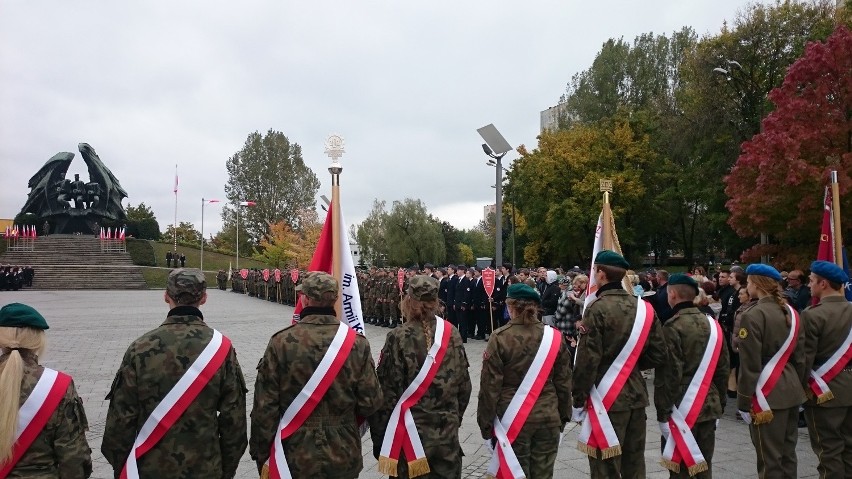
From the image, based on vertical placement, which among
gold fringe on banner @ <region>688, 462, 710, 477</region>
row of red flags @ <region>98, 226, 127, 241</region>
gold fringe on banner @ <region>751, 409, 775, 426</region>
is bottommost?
gold fringe on banner @ <region>688, 462, 710, 477</region>

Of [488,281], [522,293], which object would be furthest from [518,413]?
[488,281]

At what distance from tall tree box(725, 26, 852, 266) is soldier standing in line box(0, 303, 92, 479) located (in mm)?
17130

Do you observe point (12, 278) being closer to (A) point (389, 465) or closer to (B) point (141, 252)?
(B) point (141, 252)

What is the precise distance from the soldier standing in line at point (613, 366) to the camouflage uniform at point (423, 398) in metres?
1.01

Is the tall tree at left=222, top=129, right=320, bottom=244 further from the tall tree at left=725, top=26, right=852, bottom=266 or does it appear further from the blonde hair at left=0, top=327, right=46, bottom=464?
the blonde hair at left=0, top=327, right=46, bottom=464

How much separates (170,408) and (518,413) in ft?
6.86

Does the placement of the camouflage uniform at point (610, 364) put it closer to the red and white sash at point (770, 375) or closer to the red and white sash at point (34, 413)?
the red and white sash at point (770, 375)

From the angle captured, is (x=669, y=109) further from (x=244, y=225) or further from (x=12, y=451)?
(x=244, y=225)

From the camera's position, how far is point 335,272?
5.65 m

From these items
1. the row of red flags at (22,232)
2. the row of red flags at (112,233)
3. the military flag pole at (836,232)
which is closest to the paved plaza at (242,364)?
the military flag pole at (836,232)

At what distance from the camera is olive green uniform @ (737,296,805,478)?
4.77m

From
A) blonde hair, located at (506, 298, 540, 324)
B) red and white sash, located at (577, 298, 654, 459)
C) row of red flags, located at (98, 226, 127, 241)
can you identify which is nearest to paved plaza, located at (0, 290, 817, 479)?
red and white sash, located at (577, 298, 654, 459)

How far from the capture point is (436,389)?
3.98 metres

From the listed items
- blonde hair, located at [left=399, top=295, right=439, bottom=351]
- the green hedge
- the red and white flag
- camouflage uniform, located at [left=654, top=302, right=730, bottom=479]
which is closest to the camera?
blonde hair, located at [left=399, top=295, right=439, bottom=351]
